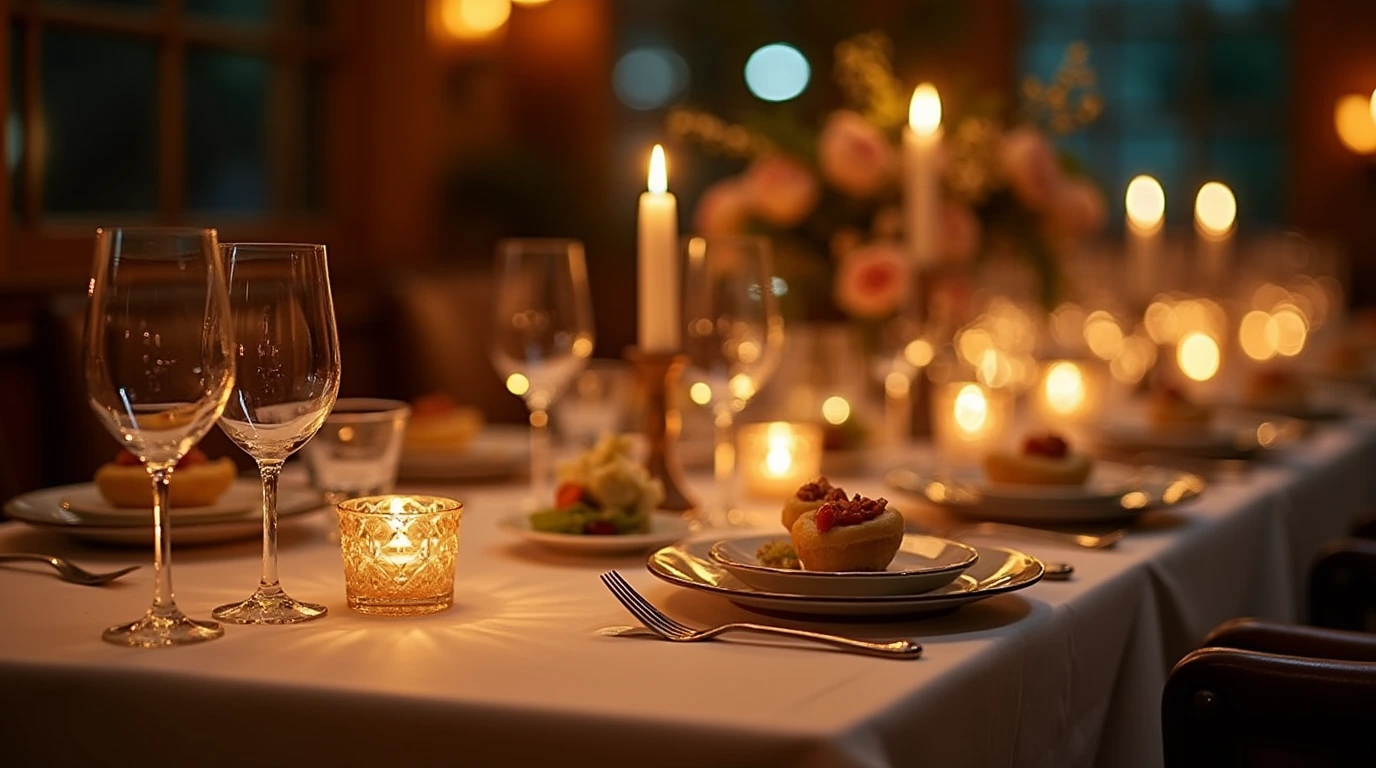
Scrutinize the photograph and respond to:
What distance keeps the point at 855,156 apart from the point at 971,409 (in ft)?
1.37

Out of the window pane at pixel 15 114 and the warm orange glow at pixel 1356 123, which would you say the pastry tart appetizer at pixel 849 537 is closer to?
the window pane at pixel 15 114

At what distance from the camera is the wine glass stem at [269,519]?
110 cm

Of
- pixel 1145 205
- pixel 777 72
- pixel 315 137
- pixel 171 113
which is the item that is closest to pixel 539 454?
pixel 1145 205

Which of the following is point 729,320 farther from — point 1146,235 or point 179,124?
point 179,124

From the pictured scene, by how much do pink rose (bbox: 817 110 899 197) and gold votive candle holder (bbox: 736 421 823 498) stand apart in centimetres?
62

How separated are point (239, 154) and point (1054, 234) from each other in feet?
7.86

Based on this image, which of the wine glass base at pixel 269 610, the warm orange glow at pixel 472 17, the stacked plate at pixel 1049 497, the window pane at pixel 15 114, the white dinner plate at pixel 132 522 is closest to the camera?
the wine glass base at pixel 269 610

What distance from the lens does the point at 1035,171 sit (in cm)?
233

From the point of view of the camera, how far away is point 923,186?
2023 millimetres

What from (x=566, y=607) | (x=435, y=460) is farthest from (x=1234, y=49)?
(x=566, y=607)

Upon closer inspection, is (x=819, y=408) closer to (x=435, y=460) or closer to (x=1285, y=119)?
(x=435, y=460)

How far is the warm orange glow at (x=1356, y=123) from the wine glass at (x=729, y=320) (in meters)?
6.19

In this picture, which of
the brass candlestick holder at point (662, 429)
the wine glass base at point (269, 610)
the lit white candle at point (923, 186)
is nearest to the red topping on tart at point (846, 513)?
the wine glass base at point (269, 610)

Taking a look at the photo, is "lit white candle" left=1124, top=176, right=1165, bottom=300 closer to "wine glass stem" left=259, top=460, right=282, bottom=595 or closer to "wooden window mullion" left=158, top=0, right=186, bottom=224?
"wine glass stem" left=259, top=460, right=282, bottom=595
